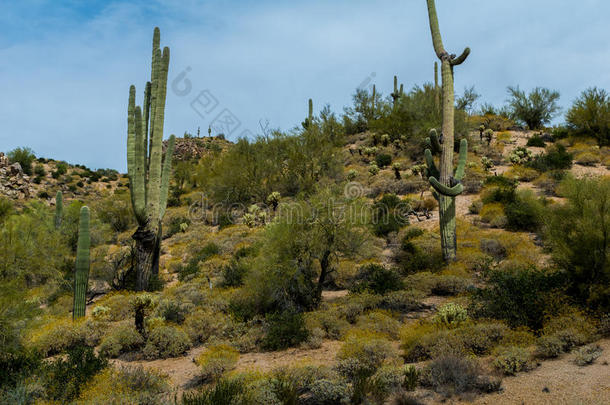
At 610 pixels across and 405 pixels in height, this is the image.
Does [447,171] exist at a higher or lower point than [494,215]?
higher

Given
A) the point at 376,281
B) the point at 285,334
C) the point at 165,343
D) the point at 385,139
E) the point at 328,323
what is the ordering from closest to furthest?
the point at 285,334 → the point at 165,343 → the point at 328,323 → the point at 376,281 → the point at 385,139

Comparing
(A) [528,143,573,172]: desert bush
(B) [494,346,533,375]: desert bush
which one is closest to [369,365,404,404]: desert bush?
(B) [494,346,533,375]: desert bush

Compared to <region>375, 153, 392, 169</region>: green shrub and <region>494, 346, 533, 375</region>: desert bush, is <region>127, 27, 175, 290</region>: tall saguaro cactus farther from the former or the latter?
<region>375, 153, 392, 169</region>: green shrub

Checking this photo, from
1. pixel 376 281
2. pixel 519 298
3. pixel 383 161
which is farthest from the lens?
pixel 383 161

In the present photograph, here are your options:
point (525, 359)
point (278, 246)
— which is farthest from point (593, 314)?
point (278, 246)

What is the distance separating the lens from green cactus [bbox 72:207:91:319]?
36.6 ft

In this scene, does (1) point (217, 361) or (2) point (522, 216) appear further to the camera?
(2) point (522, 216)

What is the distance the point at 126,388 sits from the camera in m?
6.12

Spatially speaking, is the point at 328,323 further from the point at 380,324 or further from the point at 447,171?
the point at 447,171

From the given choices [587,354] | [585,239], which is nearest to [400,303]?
[585,239]

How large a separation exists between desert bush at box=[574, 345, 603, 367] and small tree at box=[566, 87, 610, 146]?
2105 cm

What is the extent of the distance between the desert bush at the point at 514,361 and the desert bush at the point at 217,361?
14.7 feet

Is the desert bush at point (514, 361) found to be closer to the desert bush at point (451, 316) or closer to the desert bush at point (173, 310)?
the desert bush at point (451, 316)

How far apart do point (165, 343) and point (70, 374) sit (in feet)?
7.14
